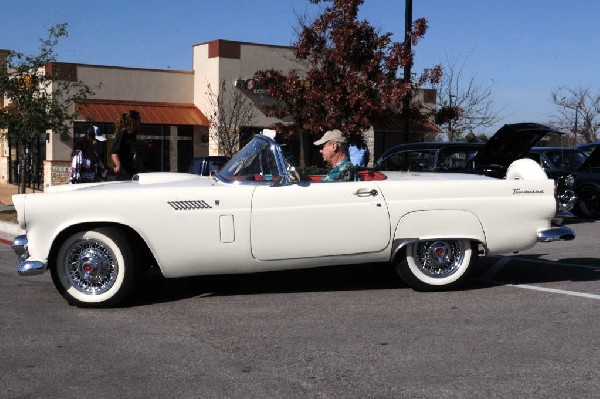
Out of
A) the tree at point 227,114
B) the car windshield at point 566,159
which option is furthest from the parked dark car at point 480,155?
the tree at point 227,114

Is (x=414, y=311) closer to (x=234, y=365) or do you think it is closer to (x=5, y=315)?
(x=234, y=365)

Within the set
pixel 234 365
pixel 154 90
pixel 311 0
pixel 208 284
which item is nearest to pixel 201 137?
pixel 154 90

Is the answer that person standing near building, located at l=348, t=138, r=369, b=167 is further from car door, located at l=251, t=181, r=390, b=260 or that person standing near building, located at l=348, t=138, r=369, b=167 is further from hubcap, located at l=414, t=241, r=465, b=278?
car door, located at l=251, t=181, r=390, b=260

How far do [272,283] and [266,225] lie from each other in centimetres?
123

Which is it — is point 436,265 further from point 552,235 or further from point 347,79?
point 347,79

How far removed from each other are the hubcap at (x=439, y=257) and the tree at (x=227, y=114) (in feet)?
64.7

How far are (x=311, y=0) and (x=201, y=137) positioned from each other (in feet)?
41.7

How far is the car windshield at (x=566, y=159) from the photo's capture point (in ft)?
50.1

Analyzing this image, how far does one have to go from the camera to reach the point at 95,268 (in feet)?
20.9

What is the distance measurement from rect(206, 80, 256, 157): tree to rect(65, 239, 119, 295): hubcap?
19.9 metres

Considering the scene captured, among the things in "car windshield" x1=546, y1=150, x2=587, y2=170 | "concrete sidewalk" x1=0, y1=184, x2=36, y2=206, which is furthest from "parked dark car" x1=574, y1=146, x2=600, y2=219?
"concrete sidewalk" x1=0, y1=184, x2=36, y2=206

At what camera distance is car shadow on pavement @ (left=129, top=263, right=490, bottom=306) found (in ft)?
23.1

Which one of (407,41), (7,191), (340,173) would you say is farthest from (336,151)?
(7,191)

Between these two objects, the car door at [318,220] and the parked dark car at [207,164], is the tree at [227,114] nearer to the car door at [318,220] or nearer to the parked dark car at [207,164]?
the parked dark car at [207,164]
